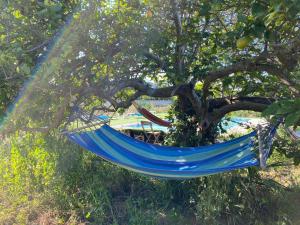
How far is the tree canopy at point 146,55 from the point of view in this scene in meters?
2.56

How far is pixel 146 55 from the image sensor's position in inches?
138

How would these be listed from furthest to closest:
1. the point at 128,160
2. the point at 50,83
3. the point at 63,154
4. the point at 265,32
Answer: the point at 63,154 < the point at 128,160 < the point at 50,83 < the point at 265,32

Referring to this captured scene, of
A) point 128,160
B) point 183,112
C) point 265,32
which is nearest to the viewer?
point 265,32

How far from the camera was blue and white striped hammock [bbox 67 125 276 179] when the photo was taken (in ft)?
10.3

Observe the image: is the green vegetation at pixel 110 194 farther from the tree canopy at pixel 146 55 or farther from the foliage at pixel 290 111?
the foliage at pixel 290 111

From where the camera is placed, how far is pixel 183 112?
4.58 meters

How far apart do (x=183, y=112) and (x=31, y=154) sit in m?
1.86

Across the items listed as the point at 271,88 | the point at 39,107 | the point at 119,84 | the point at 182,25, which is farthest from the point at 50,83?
the point at 271,88

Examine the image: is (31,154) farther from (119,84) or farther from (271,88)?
(271,88)

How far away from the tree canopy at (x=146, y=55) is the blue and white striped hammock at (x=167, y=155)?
1.10 feet

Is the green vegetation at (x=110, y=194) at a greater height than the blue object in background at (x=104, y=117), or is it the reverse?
the blue object in background at (x=104, y=117)

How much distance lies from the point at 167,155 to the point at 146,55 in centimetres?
101

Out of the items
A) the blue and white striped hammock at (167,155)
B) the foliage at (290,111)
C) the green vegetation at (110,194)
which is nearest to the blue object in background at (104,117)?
the blue and white striped hammock at (167,155)

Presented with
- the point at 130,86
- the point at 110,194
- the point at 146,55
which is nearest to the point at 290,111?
the point at 146,55
